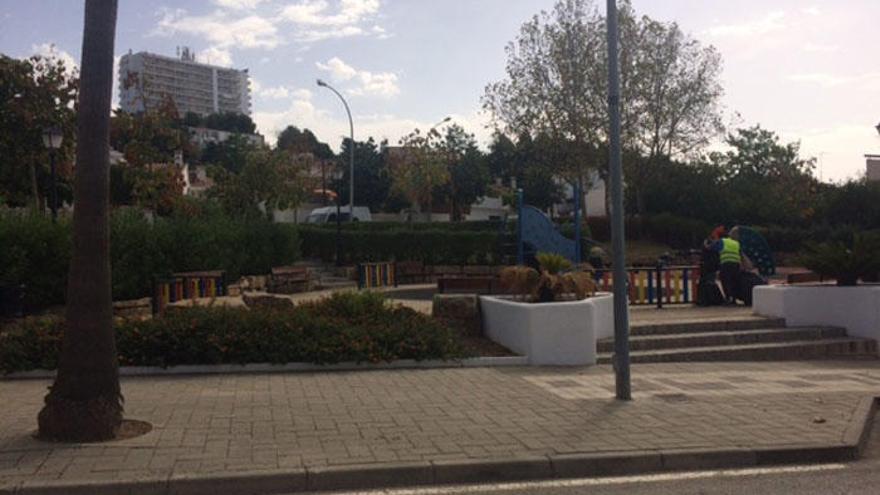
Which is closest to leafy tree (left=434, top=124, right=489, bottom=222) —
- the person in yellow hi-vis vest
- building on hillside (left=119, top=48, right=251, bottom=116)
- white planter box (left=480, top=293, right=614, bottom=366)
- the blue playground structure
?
the blue playground structure

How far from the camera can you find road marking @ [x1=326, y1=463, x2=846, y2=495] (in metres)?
6.40

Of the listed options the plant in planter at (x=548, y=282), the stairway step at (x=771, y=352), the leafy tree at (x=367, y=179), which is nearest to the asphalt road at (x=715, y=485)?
the stairway step at (x=771, y=352)

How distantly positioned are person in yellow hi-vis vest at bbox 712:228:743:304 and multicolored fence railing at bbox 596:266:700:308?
0.61 meters

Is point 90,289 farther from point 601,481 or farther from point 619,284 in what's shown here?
point 619,284

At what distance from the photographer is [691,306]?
17.1 meters

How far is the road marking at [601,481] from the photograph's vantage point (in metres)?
6.40

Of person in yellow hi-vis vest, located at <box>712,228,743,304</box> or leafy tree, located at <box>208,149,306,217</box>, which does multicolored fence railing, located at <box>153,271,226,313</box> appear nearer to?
person in yellow hi-vis vest, located at <box>712,228,743,304</box>

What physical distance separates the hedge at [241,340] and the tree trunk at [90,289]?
3.59m

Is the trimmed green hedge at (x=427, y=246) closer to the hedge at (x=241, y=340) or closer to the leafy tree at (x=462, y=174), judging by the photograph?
the hedge at (x=241, y=340)

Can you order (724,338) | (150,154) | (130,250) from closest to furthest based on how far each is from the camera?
(724,338)
(130,250)
(150,154)

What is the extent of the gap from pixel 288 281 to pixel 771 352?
44.8ft

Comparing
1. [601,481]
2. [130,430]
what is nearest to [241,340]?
[130,430]

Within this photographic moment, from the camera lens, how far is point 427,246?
30250 millimetres

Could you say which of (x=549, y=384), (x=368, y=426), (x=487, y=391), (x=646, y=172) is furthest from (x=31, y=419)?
(x=646, y=172)
